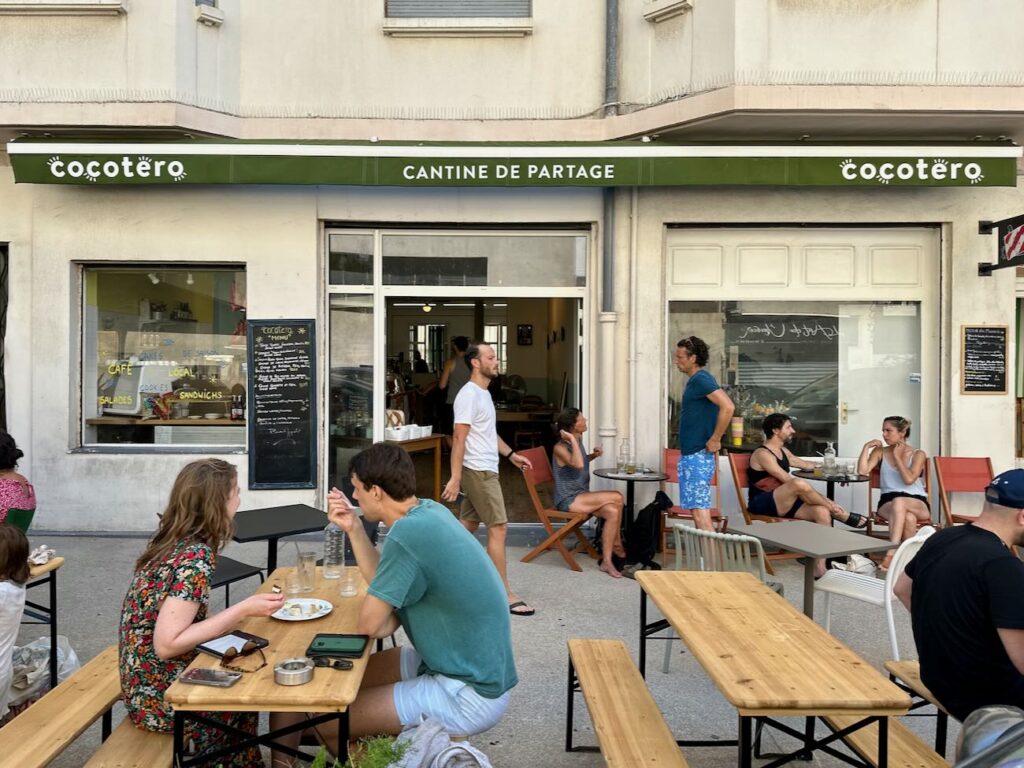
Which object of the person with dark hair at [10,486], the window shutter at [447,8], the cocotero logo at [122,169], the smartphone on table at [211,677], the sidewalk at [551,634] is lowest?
the sidewalk at [551,634]

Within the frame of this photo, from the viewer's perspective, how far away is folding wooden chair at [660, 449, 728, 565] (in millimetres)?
7145

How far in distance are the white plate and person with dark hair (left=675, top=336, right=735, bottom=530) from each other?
3.89 meters

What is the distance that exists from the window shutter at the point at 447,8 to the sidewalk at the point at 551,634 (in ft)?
16.3

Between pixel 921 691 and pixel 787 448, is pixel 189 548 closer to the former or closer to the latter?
pixel 921 691

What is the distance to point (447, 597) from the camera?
2.92m

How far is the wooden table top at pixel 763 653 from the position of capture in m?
2.51

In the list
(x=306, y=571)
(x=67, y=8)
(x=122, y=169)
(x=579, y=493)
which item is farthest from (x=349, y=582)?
(x=67, y=8)

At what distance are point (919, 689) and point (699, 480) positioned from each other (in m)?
3.44

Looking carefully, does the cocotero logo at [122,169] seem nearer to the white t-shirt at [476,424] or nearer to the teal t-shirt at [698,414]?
the white t-shirt at [476,424]

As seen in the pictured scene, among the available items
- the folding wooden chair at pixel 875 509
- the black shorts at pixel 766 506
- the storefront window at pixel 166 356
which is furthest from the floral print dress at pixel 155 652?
the folding wooden chair at pixel 875 509

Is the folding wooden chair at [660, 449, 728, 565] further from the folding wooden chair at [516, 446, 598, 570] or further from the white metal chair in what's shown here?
the white metal chair

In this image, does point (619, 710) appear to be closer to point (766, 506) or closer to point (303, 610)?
point (303, 610)

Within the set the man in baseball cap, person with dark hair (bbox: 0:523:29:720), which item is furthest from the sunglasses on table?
the man in baseball cap

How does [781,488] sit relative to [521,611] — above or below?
above
